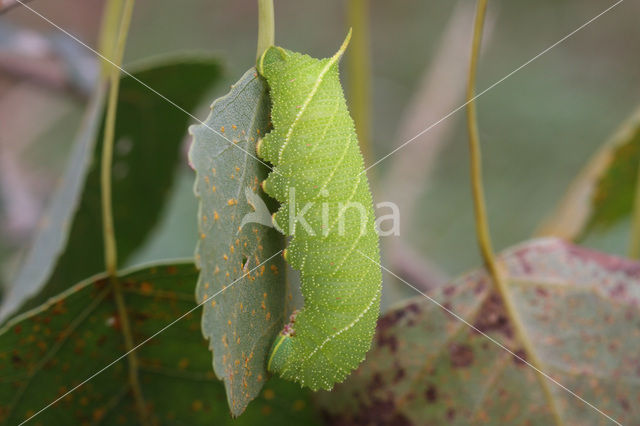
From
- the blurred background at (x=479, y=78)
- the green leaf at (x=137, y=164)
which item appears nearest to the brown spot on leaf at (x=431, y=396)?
the green leaf at (x=137, y=164)

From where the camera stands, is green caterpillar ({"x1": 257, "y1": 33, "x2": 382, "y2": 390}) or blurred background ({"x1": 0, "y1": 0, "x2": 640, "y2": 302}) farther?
blurred background ({"x1": 0, "y1": 0, "x2": 640, "y2": 302})

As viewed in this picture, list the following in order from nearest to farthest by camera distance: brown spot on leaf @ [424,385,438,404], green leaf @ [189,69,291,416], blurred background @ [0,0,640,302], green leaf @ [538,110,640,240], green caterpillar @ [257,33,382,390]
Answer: green leaf @ [189,69,291,416] → green caterpillar @ [257,33,382,390] → brown spot on leaf @ [424,385,438,404] → green leaf @ [538,110,640,240] → blurred background @ [0,0,640,302]

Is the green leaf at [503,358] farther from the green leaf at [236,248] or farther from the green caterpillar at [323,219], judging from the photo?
the green leaf at [236,248]

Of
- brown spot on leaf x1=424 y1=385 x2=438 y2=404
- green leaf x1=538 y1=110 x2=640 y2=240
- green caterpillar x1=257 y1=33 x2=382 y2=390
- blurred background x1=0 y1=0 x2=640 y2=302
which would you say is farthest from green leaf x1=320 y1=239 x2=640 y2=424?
blurred background x1=0 y1=0 x2=640 y2=302

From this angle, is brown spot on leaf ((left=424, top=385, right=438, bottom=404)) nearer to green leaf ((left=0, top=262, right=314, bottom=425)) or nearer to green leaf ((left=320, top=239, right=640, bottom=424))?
green leaf ((left=320, top=239, right=640, bottom=424))

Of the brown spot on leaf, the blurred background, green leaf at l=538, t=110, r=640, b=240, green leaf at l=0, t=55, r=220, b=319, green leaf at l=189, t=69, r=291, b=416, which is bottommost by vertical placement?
the blurred background

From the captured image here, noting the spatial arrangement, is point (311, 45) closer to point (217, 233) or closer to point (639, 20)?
point (639, 20)

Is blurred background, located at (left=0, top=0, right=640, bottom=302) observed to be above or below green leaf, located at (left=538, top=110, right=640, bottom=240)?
below
